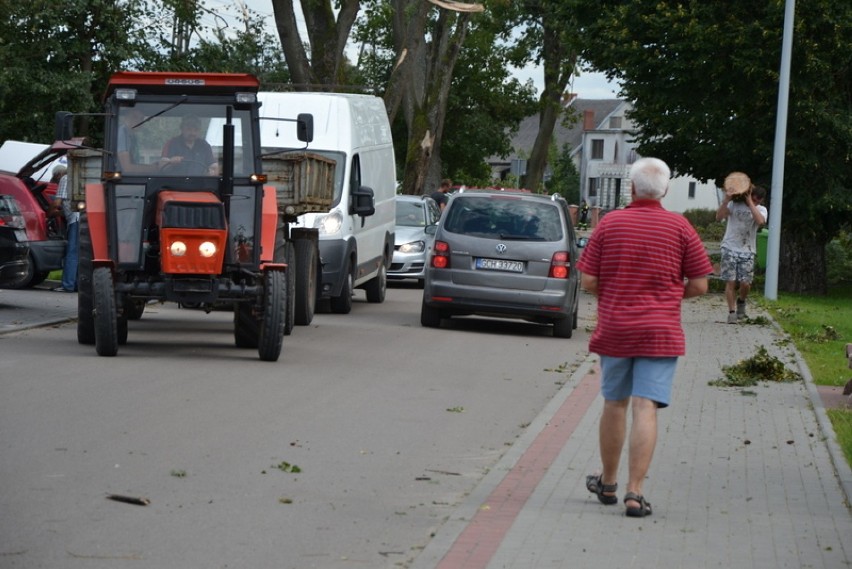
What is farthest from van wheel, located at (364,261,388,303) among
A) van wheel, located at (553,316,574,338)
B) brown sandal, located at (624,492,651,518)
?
brown sandal, located at (624,492,651,518)

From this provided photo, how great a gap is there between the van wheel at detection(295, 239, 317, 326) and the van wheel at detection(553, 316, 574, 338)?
3026mm

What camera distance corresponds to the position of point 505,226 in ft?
59.5

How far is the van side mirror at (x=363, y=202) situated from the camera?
19.4m

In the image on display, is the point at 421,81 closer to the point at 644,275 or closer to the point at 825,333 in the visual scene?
the point at 825,333

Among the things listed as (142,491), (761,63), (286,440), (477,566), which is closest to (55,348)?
(286,440)

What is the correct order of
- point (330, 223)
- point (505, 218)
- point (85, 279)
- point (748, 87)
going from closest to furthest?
point (85, 279)
point (505, 218)
point (330, 223)
point (748, 87)

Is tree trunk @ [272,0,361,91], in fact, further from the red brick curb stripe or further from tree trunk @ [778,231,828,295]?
the red brick curb stripe

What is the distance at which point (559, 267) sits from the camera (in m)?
17.8

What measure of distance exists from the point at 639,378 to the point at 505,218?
1084 cm

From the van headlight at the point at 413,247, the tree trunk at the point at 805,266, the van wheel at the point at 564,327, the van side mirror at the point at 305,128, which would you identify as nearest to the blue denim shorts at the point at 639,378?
the van side mirror at the point at 305,128

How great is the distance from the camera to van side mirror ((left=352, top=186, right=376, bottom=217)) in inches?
765

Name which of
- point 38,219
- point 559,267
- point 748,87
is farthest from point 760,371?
point 748,87

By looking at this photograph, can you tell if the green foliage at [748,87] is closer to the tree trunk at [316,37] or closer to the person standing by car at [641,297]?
the tree trunk at [316,37]

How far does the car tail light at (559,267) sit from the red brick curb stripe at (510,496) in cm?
594
